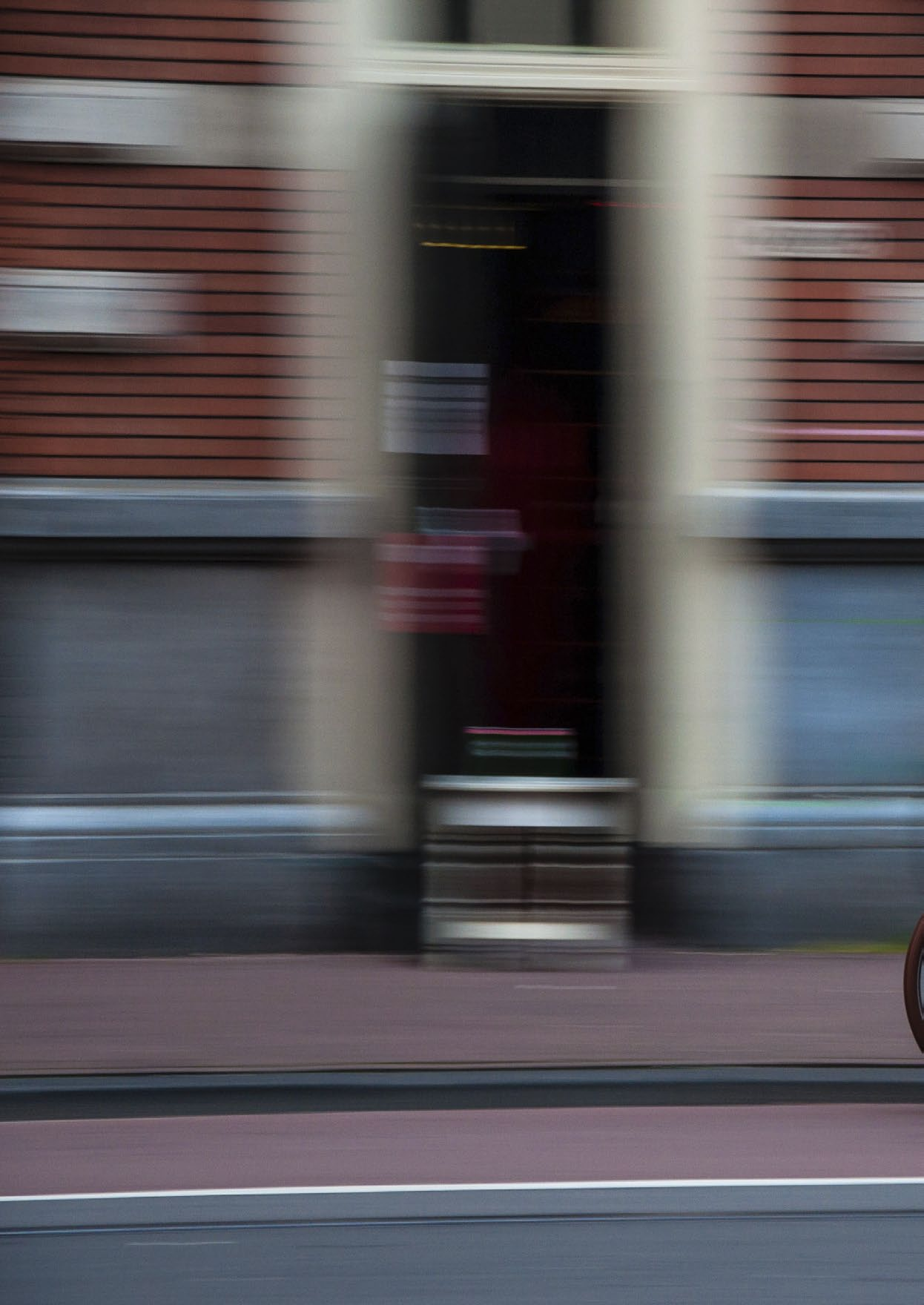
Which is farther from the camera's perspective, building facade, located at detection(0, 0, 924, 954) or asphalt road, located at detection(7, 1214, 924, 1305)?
building facade, located at detection(0, 0, 924, 954)

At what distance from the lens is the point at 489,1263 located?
4328 mm

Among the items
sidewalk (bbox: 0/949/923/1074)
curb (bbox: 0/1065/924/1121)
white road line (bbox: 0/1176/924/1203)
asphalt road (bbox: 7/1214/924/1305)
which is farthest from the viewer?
sidewalk (bbox: 0/949/923/1074)

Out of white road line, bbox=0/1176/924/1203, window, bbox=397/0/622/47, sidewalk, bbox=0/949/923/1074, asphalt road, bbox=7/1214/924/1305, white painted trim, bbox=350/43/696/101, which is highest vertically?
window, bbox=397/0/622/47

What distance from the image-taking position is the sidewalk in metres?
6.45

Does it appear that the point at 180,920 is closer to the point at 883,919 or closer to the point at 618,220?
the point at 883,919

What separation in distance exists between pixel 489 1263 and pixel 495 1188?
70 centimetres

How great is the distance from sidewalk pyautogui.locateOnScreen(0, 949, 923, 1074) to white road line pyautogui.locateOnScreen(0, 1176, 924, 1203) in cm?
121

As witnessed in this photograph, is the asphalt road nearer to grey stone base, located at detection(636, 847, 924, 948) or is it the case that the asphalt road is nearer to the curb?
the curb

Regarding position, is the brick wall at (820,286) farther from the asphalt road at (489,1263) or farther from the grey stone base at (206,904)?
the asphalt road at (489,1263)

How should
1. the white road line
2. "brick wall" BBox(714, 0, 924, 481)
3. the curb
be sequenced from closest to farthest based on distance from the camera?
1. the white road line
2. the curb
3. "brick wall" BBox(714, 0, 924, 481)

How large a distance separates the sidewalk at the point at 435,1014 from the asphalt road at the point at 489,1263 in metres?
1.66

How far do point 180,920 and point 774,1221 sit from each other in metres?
4.05

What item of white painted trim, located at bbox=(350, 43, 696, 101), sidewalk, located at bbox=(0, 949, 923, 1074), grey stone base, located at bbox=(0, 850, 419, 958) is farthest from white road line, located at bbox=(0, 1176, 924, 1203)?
white painted trim, located at bbox=(350, 43, 696, 101)

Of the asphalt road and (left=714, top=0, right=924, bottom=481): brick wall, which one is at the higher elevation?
(left=714, top=0, right=924, bottom=481): brick wall
